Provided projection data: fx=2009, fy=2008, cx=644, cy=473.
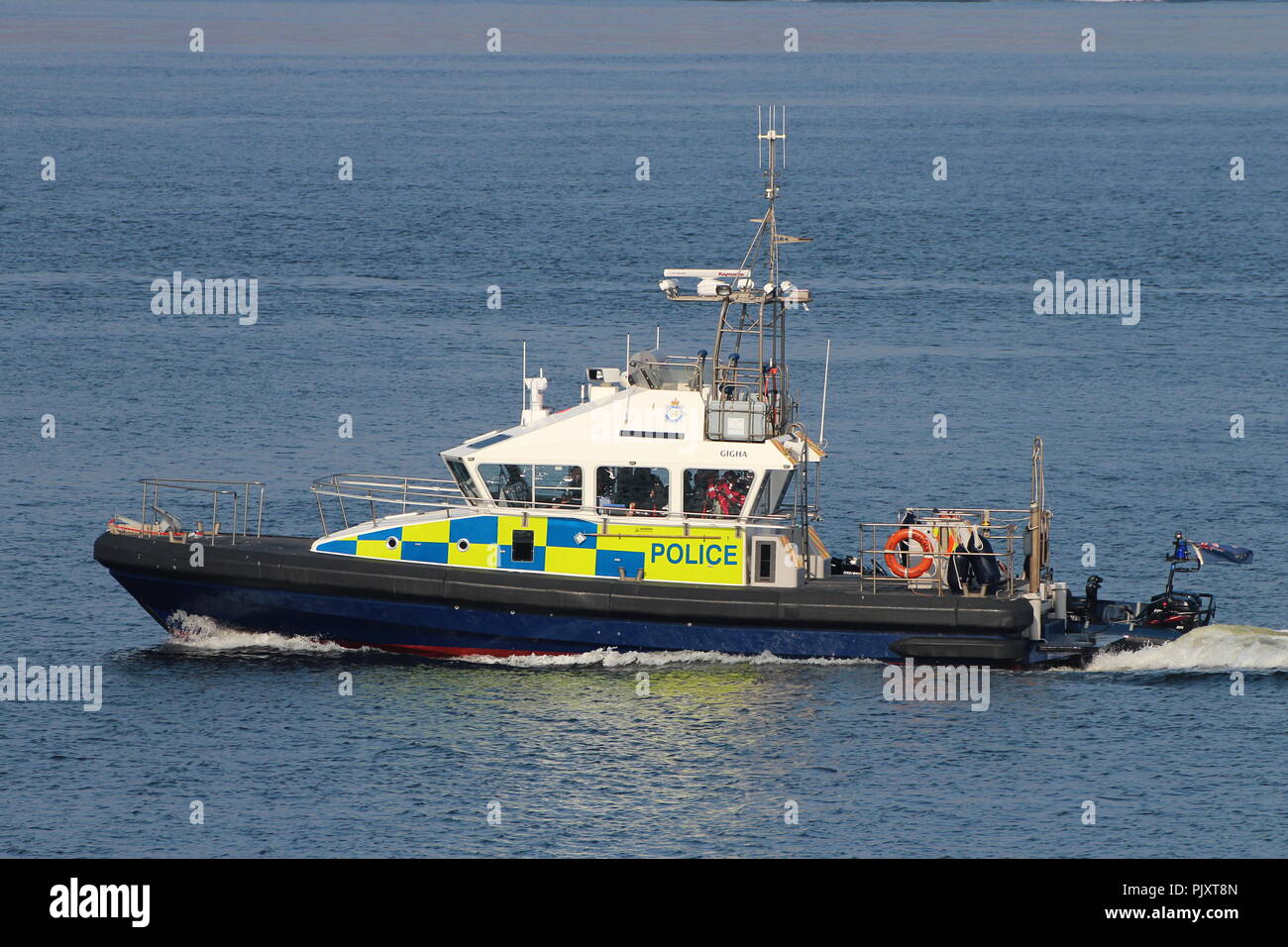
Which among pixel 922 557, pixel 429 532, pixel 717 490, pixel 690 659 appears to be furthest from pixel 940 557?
pixel 429 532

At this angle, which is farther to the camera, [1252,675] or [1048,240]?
[1048,240]

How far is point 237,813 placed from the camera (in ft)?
88.4

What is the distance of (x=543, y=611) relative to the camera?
31.8 metres

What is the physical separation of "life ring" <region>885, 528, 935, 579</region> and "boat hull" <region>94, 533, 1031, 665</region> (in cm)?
82

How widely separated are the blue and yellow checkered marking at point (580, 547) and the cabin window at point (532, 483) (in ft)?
1.28

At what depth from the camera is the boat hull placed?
31469 mm

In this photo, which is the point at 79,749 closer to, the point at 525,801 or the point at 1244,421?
the point at 525,801

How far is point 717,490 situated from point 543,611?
340 centimetres

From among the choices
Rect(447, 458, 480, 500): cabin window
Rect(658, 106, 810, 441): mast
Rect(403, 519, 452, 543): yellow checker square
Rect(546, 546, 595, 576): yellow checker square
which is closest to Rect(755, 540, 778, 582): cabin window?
Rect(658, 106, 810, 441): mast

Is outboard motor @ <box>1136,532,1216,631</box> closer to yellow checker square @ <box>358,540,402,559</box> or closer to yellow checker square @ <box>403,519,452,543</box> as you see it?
yellow checker square @ <box>403,519,452,543</box>

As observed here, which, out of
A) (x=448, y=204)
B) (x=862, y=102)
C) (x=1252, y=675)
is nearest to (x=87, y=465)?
(x=1252, y=675)

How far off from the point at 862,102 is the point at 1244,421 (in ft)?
308

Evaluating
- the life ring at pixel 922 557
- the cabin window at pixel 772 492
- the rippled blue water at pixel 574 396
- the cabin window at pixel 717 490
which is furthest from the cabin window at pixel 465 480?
the life ring at pixel 922 557

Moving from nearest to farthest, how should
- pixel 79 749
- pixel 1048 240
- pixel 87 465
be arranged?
pixel 79 749, pixel 87 465, pixel 1048 240
